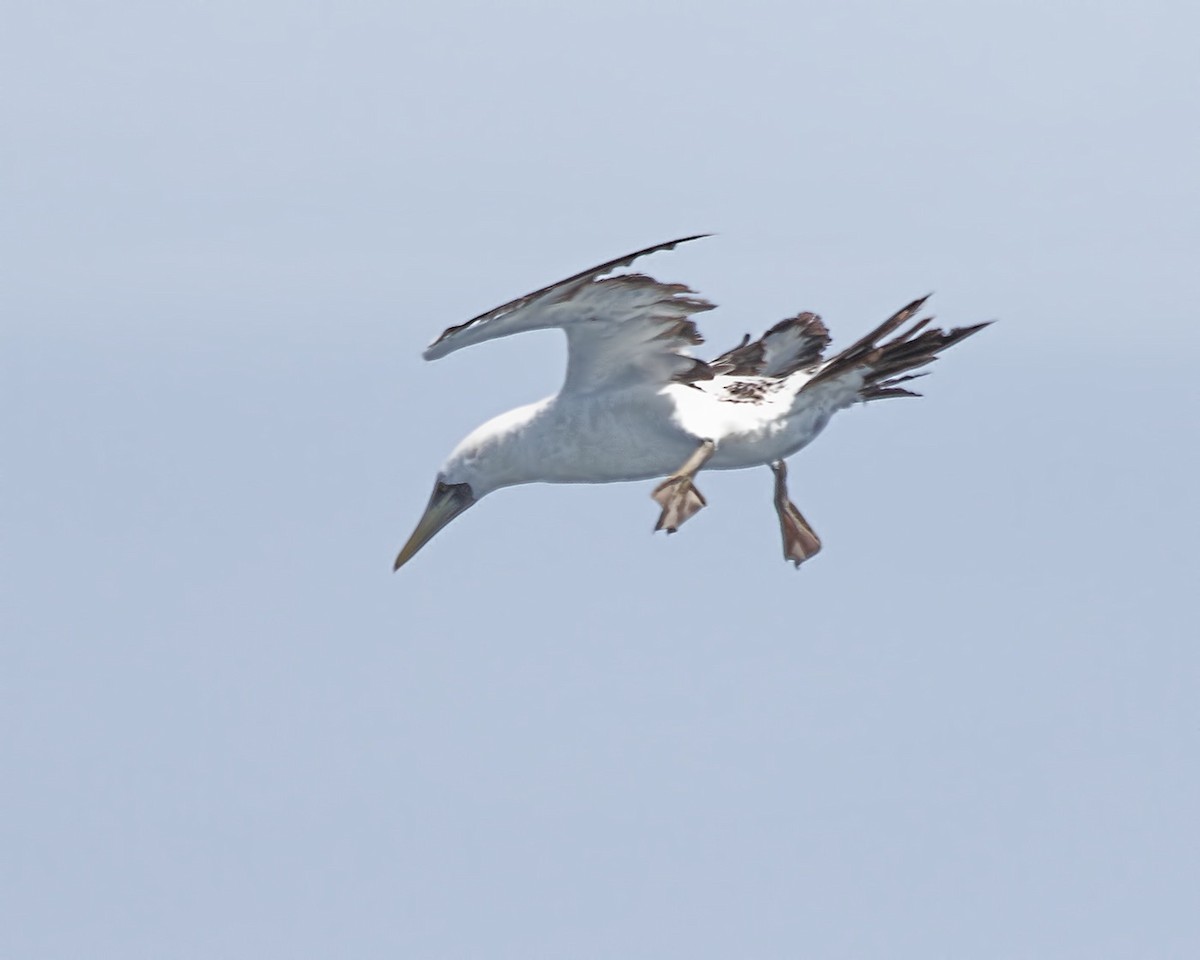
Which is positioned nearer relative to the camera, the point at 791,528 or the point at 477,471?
the point at 477,471

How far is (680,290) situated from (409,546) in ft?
10.5

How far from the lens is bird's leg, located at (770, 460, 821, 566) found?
1655cm

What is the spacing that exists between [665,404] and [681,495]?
79 cm

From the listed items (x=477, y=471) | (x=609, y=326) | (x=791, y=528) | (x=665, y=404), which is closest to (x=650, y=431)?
(x=665, y=404)

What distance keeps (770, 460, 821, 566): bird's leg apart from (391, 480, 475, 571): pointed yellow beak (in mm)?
2407

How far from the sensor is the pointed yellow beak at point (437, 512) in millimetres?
15812

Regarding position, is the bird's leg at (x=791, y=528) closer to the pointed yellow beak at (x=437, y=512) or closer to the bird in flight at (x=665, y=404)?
the bird in flight at (x=665, y=404)

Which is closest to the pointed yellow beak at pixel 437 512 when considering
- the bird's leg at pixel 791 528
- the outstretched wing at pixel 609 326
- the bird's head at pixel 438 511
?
the bird's head at pixel 438 511

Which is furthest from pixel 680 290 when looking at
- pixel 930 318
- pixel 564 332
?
pixel 930 318

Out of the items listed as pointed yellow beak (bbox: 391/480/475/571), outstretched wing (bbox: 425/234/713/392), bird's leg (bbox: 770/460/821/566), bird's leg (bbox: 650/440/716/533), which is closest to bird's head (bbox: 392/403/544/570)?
pointed yellow beak (bbox: 391/480/475/571)

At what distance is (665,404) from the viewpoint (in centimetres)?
1477

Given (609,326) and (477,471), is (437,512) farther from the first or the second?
(609,326)

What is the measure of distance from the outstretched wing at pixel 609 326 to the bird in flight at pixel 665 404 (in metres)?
0.01

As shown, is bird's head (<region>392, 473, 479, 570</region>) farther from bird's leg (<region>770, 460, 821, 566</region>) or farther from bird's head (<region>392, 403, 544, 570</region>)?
bird's leg (<region>770, 460, 821, 566</region>)
